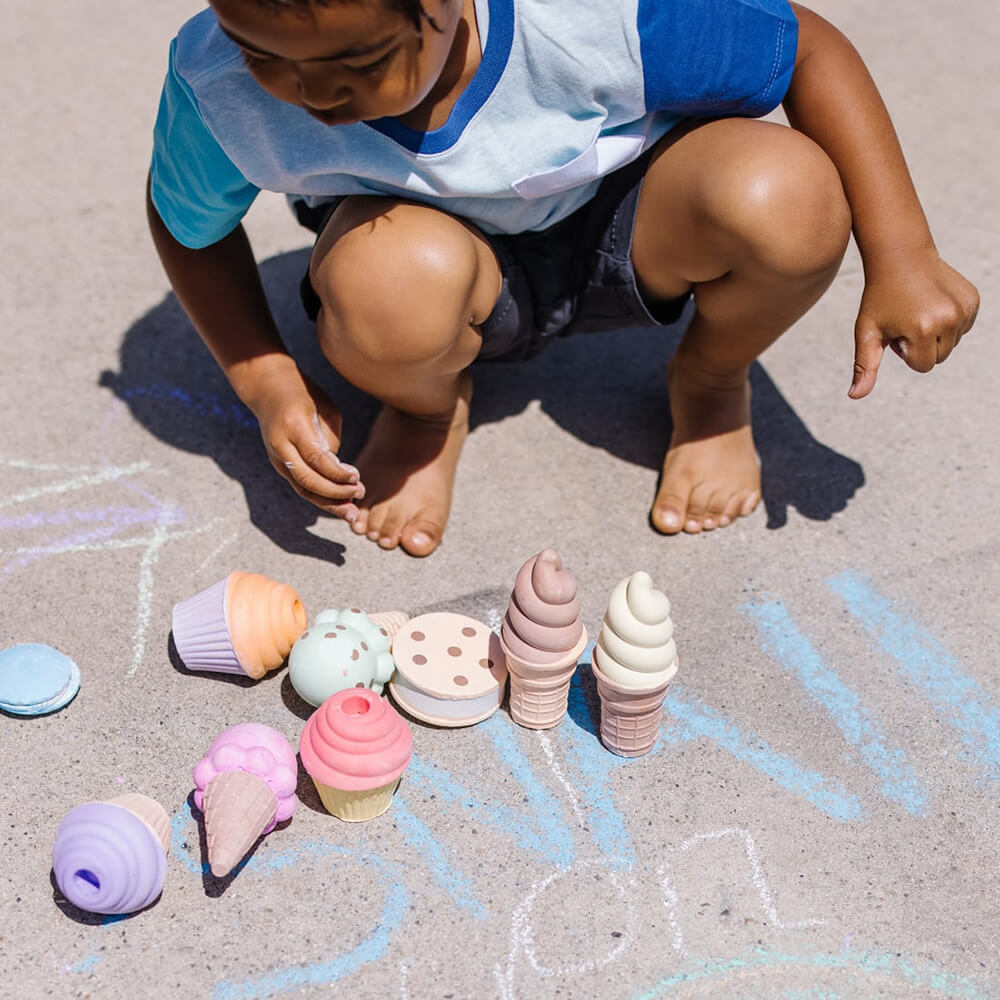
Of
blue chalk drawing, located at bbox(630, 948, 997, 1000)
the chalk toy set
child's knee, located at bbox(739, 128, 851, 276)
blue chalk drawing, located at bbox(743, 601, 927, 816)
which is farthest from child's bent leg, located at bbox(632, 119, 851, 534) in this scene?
blue chalk drawing, located at bbox(630, 948, 997, 1000)

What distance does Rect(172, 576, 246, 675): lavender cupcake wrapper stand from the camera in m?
1.43

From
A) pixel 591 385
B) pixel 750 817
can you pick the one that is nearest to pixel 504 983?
pixel 750 817

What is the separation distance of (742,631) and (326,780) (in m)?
0.60

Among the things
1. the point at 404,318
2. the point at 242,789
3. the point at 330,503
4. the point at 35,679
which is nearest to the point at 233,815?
the point at 242,789

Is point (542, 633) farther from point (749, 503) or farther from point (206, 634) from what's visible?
point (749, 503)

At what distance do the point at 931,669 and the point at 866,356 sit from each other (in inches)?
16.0

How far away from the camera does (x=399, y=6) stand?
1175 mm

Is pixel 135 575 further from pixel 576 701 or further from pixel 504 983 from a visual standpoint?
pixel 504 983

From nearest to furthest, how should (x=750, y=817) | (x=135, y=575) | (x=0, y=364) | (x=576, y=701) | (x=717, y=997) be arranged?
1. (x=717, y=997)
2. (x=750, y=817)
3. (x=576, y=701)
4. (x=135, y=575)
5. (x=0, y=364)

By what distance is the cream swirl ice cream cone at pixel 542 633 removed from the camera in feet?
4.25

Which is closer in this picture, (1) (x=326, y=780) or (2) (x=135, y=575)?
(1) (x=326, y=780)

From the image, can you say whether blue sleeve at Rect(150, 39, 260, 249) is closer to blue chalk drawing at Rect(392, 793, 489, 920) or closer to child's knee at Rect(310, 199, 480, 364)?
child's knee at Rect(310, 199, 480, 364)

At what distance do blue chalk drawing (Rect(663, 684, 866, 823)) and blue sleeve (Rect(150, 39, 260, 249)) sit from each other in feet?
2.71

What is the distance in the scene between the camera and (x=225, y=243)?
5.42ft
